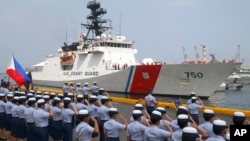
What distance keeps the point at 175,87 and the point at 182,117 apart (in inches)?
677

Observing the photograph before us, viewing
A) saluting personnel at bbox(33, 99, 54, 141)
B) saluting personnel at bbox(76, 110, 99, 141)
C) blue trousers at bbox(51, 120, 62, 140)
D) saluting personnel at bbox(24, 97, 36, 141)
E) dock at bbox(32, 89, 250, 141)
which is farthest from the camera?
dock at bbox(32, 89, 250, 141)

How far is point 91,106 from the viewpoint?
7406 millimetres

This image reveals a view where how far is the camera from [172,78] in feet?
69.7

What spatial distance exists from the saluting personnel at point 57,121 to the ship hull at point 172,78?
47.7ft

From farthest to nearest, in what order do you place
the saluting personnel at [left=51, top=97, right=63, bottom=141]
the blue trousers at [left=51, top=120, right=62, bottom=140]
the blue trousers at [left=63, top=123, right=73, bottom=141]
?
the blue trousers at [left=51, top=120, right=62, bottom=140] < the saluting personnel at [left=51, top=97, right=63, bottom=141] < the blue trousers at [left=63, top=123, right=73, bottom=141]

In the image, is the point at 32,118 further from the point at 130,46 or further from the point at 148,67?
the point at 130,46

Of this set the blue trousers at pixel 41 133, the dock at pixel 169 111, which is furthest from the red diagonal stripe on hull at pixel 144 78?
the blue trousers at pixel 41 133

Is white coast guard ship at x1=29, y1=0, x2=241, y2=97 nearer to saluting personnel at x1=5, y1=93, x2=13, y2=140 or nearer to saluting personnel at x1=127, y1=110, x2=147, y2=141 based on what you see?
saluting personnel at x1=5, y1=93, x2=13, y2=140

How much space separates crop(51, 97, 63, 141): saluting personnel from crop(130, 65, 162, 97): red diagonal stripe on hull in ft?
47.8

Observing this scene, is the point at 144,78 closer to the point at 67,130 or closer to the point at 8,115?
the point at 8,115

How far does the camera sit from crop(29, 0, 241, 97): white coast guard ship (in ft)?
67.6

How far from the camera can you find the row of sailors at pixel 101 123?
14.6 feet

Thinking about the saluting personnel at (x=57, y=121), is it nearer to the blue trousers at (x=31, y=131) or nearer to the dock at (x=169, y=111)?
the blue trousers at (x=31, y=131)

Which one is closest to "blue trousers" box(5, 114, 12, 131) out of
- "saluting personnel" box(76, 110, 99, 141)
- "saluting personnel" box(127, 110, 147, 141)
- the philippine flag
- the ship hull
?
"saluting personnel" box(76, 110, 99, 141)
